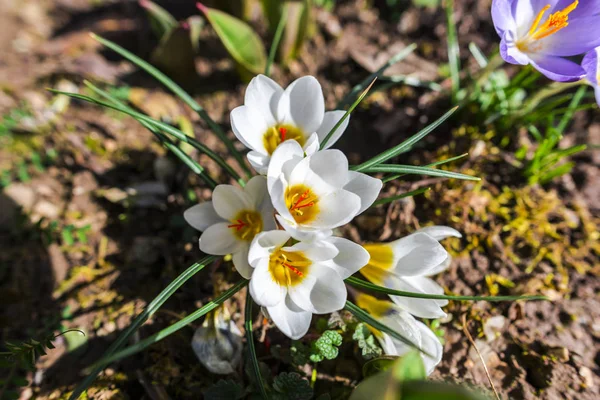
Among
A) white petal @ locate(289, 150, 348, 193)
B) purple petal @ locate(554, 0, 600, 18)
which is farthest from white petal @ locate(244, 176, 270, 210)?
purple petal @ locate(554, 0, 600, 18)

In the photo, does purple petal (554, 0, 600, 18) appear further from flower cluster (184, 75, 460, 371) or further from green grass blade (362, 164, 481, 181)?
flower cluster (184, 75, 460, 371)

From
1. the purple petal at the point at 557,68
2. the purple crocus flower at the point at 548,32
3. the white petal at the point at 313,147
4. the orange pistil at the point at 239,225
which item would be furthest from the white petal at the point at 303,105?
the purple petal at the point at 557,68

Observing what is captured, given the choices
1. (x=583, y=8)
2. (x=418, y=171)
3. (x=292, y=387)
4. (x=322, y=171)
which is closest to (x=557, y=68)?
(x=583, y=8)

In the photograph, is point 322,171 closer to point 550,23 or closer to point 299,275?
point 299,275

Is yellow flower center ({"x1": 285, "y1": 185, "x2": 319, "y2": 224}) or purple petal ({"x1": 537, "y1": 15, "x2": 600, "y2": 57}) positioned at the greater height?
purple petal ({"x1": 537, "y1": 15, "x2": 600, "y2": 57})

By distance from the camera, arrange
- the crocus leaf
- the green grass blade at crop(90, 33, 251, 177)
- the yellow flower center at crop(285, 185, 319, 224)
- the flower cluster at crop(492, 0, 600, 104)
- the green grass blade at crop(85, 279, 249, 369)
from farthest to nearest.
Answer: the crocus leaf < the green grass blade at crop(90, 33, 251, 177) < the flower cluster at crop(492, 0, 600, 104) < the yellow flower center at crop(285, 185, 319, 224) < the green grass blade at crop(85, 279, 249, 369)

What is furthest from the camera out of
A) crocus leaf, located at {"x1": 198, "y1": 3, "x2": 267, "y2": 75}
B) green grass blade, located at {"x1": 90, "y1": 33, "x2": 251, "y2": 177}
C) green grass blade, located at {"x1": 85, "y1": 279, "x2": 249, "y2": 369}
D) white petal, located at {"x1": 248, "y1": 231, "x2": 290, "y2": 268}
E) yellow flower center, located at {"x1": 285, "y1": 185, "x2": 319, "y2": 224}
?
crocus leaf, located at {"x1": 198, "y1": 3, "x2": 267, "y2": 75}
